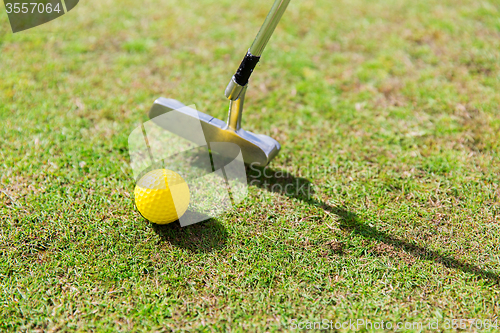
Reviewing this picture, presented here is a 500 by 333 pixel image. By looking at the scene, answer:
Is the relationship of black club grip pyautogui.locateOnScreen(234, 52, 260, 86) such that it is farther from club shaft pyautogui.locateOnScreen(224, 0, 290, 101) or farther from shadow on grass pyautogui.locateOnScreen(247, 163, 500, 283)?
shadow on grass pyautogui.locateOnScreen(247, 163, 500, 283)

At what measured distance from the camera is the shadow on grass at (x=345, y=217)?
242 centimetres

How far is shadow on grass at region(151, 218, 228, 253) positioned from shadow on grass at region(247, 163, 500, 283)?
520 mm

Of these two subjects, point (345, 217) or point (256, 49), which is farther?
point (345, 217)

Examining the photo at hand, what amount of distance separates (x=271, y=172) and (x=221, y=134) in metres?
0.50

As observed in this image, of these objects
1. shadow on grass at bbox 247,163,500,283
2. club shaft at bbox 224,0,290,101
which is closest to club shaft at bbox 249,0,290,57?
club shaft at bbox 224,0,290,101

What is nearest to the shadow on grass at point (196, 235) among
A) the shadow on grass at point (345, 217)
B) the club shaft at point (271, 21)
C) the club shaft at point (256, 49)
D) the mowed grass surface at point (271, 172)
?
the mowed grass surface at point (271, 172)

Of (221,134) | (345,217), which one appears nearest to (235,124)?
(221,134)

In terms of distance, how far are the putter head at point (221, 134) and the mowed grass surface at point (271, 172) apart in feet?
0.78

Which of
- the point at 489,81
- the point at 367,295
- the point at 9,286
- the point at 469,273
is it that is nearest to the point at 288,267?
the point at 367,295

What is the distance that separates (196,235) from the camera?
2.56m

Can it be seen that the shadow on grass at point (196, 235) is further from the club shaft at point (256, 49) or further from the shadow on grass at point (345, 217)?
the club shaft at point (256, 49)

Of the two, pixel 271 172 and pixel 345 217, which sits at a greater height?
pixel 271 172

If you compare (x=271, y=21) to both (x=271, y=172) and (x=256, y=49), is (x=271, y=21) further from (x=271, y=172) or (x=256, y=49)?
(x=271, y=172)

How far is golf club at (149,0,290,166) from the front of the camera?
2557 millimetres
